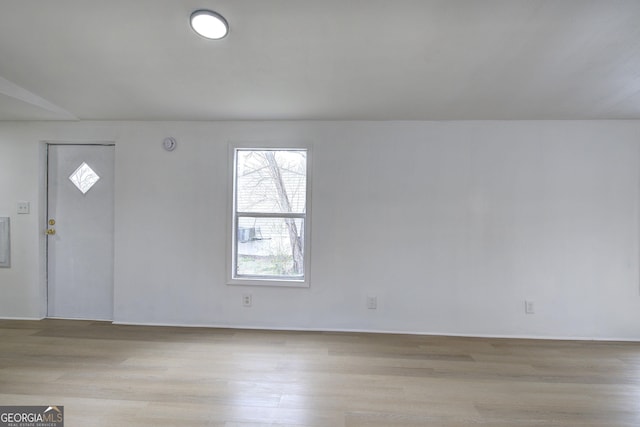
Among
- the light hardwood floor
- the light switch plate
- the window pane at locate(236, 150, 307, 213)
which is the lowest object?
the light hardwood floor

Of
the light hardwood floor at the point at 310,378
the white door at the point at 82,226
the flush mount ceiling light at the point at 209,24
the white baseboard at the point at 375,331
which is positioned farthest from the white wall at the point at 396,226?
the flush mount ceiling light at the point at 209,24

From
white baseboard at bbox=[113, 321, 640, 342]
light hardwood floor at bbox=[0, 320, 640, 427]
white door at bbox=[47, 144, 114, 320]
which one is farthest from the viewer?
white door at bbox=[47, 144, 114, 320]

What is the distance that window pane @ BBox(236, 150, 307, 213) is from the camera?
321cm

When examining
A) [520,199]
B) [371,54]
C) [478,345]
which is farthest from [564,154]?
[371,54]

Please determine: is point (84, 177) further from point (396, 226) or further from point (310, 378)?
point (396, 226)

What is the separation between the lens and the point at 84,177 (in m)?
3.33

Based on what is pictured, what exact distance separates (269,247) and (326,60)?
1857 mm

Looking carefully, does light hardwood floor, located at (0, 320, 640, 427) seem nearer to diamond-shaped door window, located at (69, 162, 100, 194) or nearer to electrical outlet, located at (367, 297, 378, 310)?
electrical outlet, located at (367, 297, 378, 310)

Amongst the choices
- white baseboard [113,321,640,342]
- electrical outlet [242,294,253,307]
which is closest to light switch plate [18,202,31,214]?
white baseboard [113,321,640,342]

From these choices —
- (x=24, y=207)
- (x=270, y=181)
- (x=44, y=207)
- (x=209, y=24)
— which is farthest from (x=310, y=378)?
(x=24, y=207)

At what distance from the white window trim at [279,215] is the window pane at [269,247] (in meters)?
0.08

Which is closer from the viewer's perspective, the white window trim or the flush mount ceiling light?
the flush mount ceiling light

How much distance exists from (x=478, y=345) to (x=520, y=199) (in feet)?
4.73

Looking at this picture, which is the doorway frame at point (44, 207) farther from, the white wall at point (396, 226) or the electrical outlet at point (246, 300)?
the electrical outlet at point (246, 300)
